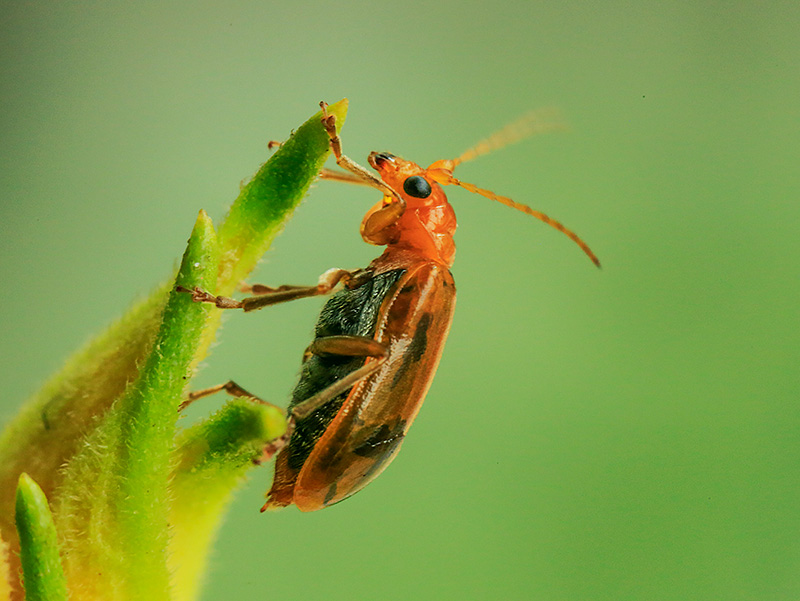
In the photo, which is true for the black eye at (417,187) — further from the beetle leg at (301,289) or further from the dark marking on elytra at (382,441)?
the dark marking on elytra at (382,441)

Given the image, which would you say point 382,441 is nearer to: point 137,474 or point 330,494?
point 330,494

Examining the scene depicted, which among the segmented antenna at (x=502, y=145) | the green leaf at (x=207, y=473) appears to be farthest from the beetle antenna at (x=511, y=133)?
Result: the green leaf at (x=207, y=473)

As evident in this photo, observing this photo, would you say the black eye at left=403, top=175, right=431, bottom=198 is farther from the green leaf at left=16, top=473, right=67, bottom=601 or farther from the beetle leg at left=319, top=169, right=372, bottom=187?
A: the green leaf at left=16, top=473, right=67, bottom=601

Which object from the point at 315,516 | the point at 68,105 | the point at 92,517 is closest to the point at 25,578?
the point at 92,517

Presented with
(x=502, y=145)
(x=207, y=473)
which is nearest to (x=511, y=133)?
(x=502, y=145)

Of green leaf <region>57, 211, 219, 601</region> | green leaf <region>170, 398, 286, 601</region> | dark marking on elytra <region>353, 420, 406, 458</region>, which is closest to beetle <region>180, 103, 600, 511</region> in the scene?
dark marking on elytra <region>353, 420, 406, 458</region>

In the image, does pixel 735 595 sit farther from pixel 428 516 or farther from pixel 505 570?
pixel 428 516
